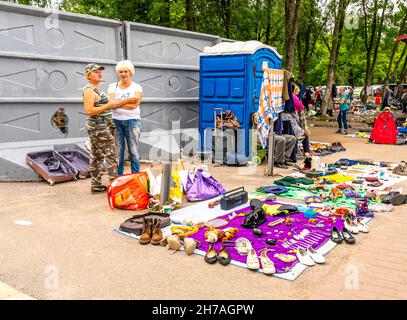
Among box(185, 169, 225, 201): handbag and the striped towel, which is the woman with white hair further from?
the striped towel

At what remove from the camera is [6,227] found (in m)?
5.05

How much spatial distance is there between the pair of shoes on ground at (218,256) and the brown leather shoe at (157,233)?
2.11 feet

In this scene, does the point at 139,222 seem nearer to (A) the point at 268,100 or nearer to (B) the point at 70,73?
(A) the point at 268,100

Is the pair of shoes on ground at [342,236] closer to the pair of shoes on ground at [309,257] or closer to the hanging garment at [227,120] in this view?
the pair of shoes on ground at [309,257]

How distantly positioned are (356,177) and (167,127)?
447cm

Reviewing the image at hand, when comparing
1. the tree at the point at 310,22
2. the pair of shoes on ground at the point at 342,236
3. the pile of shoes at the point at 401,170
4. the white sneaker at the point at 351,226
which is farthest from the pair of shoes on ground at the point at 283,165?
the tree at the point at 310,22

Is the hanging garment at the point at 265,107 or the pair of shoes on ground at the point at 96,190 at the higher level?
the hanging garment at the point at 265,107

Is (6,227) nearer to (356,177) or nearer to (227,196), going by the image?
(227,196)

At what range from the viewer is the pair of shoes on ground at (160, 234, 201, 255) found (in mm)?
4196

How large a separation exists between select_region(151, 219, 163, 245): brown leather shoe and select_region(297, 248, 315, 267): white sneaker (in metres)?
1.46

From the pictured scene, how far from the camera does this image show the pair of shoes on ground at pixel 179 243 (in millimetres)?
4196

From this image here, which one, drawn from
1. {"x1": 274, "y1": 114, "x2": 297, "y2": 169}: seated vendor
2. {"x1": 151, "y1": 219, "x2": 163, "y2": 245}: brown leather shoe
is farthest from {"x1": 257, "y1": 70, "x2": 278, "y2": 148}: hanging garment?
{"x1": 151, "y1": 219, "x2": 163, "y2": 245}: brown leather shoe

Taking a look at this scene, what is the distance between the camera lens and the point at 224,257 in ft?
13.1

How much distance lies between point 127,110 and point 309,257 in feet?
12.6
